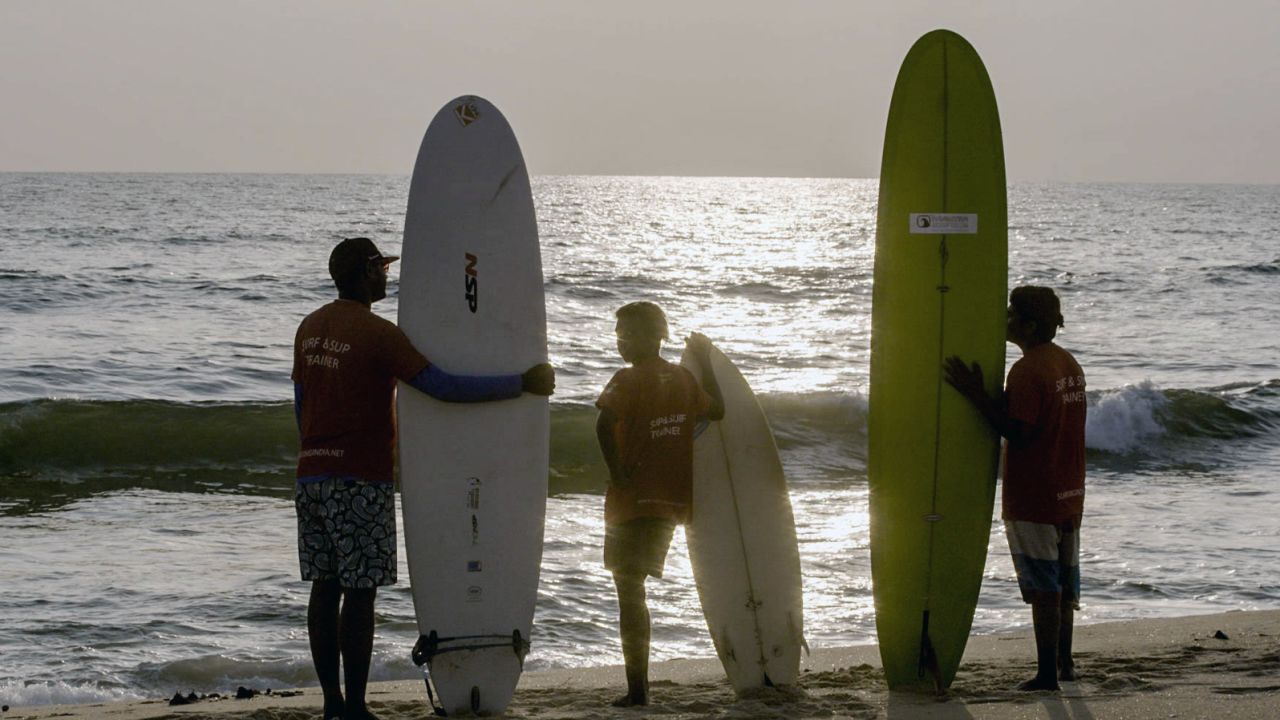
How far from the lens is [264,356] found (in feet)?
53.5

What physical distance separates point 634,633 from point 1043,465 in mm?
1447

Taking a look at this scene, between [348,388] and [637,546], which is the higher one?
[348,388]

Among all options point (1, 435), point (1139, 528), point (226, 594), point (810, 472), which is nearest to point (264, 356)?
point (1, 435)

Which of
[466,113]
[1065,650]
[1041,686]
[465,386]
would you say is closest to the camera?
[465,386]

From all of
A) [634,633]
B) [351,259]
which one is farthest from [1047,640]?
[351,259]

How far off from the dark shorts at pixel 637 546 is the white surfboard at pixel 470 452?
0.37 m

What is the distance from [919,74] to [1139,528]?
5111 mm

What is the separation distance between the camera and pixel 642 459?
418cm

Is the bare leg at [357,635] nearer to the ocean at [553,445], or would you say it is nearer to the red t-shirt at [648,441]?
the red t-shirt at [648,441]

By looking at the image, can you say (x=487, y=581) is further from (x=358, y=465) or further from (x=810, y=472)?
(x=810, y=472)

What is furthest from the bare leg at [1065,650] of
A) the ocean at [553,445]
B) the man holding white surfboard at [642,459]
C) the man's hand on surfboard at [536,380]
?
the man's hand on surfboard at [536,380]

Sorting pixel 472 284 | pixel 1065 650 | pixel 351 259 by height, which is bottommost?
pixel 1065 650

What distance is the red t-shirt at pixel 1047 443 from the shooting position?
4.17 meters

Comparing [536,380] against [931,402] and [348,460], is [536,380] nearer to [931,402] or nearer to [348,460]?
[348,460]
